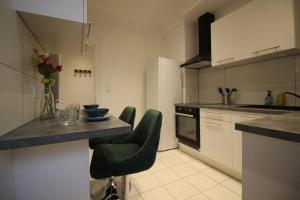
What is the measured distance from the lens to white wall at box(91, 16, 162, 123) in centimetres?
287

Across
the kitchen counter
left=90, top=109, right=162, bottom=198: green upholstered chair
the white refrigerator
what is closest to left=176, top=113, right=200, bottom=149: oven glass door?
the white refrigerator

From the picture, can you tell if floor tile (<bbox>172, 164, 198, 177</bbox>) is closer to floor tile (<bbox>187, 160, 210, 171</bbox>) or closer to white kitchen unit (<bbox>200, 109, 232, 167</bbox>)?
floor tile (<bbox>187, 160, 210, 171</bbox>)

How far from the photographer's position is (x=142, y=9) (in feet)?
8.84

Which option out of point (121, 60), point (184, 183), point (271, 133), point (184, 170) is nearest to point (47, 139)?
point (271, 133)

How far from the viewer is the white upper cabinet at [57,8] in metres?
0.87

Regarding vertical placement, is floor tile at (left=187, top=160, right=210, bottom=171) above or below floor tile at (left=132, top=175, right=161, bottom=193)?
above

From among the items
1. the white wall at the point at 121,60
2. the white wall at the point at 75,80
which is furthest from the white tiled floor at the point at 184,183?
the white wall at the point at 75,80

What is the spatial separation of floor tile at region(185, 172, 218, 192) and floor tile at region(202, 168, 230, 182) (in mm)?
71

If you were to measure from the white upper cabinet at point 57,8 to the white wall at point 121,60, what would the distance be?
75.5 inches

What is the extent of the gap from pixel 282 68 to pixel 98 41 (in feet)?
9.39

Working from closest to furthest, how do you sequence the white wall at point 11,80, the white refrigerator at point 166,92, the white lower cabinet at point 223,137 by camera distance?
the white wall at point 11,80
the white lower cabinet at point 223,137
the white refrigerator at point 166,92

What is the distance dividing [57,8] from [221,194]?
2071 mm

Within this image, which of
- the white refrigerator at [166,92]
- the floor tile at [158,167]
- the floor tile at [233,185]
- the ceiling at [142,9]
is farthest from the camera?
the white refrigerator at [166,92]

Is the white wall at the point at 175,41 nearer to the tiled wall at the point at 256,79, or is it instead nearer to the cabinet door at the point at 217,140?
the tiled wall at the point at 256,79
